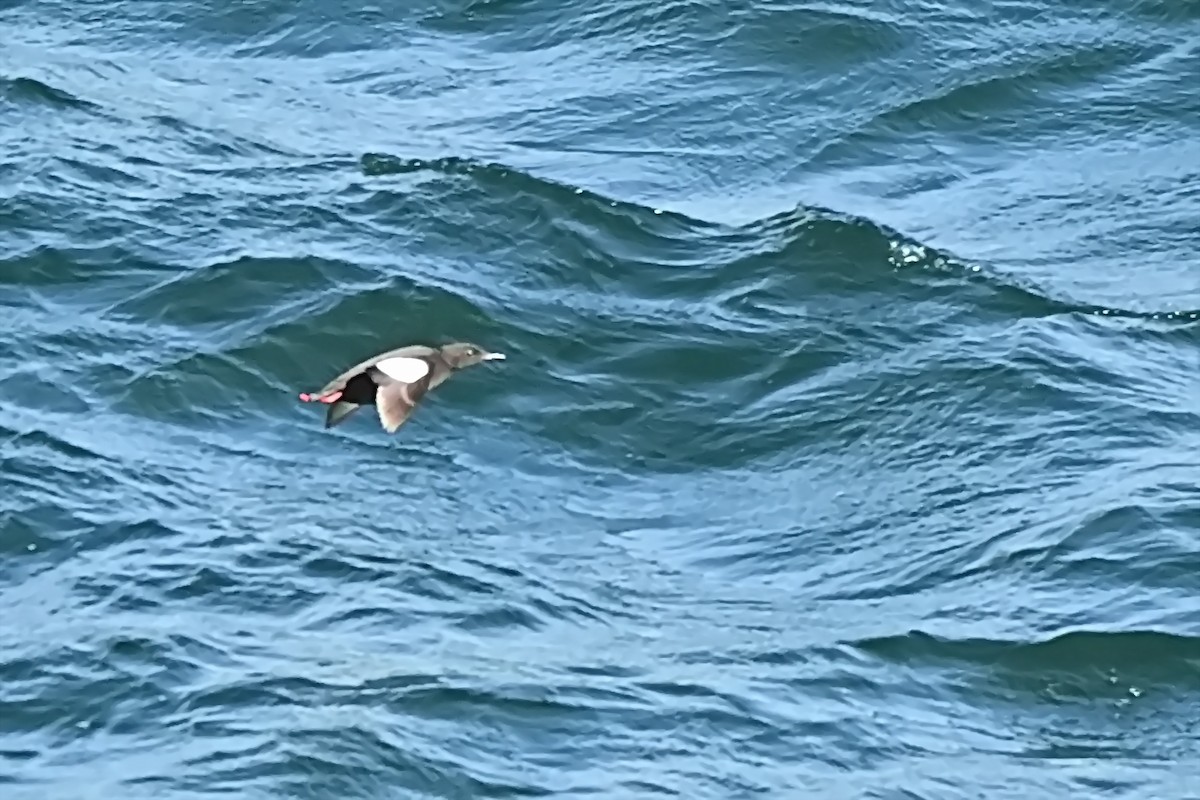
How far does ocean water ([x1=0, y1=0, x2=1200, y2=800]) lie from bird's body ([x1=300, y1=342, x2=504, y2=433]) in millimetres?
748

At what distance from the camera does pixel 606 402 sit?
1312cm

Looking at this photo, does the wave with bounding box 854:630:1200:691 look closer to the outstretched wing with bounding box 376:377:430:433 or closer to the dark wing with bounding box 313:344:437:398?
the outstretched wing with bounding box 376:377:430:433

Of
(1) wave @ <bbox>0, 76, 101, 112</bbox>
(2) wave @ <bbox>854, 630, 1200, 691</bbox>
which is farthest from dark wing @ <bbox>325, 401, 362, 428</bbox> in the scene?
(1) wave @ <bbox>0, 76, 101, 112</bbox>

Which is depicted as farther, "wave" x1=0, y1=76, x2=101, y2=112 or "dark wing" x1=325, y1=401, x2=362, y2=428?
"wave" x1=0, y1=76, x2=101, y2=112

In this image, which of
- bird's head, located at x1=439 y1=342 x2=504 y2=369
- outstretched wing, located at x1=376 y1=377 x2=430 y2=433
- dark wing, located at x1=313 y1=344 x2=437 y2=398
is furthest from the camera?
bird's head, located at x1=439 y1=342 x2=504 y2=369

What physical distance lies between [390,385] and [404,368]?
1.10ft

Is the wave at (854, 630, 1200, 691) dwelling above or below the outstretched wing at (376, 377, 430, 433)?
below

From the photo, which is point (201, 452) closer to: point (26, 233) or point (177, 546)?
point (177, 546)

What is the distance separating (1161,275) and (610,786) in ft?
17.1

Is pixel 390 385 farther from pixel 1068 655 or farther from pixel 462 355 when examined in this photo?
pixel 1068 655

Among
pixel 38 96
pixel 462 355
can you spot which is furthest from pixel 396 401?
pixel 38 96

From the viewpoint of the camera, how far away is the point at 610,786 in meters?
10.1

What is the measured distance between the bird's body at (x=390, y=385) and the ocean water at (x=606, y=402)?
0.75 meters

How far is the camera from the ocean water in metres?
10.5
